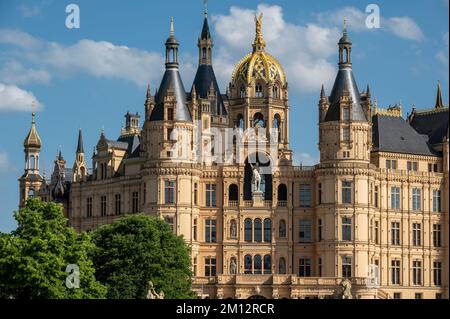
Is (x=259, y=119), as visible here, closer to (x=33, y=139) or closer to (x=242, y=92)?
(x=242, y=92)

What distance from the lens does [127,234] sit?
102750 millimetres

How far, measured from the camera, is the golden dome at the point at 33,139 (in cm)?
15362

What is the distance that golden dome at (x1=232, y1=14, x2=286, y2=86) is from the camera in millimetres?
130250

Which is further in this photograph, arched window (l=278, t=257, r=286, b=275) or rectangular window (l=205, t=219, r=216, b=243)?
rectangular window (l=205, t=219, r=216, b=243)

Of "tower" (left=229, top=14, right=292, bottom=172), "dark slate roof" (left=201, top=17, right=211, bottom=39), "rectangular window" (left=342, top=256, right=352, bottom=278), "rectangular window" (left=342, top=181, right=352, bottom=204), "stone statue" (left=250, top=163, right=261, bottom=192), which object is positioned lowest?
"rectangular window" (left=342, top=256, right=352, bottom=278)

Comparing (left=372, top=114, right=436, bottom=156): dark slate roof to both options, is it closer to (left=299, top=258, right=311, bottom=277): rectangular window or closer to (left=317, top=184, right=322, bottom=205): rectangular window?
(left=317, top=184, right=322, bottom=205): rectangular window

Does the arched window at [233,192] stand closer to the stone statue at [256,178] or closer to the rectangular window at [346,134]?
the stone statue at [256,178]

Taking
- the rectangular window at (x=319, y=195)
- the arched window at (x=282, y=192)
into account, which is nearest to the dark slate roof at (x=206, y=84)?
the arched window at (x=282, y=192)

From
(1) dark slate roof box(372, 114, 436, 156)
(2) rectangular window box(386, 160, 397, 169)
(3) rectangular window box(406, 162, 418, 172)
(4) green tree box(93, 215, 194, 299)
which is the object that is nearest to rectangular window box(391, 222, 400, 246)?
(2) rectangular window box(386, 160, 397, 169)

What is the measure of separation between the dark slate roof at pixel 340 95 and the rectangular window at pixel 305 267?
43.4 feet

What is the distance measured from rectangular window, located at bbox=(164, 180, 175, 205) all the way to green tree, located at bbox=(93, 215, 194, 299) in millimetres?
15676

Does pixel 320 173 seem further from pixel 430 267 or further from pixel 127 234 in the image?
pixel 127 234

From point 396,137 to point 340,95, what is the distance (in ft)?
31.6
